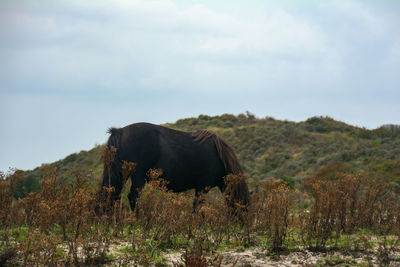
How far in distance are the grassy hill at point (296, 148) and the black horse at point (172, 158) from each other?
10424 mm

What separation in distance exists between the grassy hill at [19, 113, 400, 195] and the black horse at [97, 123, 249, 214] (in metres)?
10.4

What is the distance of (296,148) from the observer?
29500 millimetres

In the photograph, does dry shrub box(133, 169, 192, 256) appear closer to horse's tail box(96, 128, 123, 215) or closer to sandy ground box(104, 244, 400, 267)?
sandy ground box(104, 244, 400, 267)

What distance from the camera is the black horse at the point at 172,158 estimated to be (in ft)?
24.9

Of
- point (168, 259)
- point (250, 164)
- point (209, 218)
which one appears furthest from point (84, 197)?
point (250, 164)

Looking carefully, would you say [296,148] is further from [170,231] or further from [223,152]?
[170,231]

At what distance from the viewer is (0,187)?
20.0ft

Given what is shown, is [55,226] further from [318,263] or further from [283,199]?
[318,263]

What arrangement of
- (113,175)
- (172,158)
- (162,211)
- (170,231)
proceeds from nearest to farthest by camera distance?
(162,211) < (170,231) < (113,175) < (172,158)

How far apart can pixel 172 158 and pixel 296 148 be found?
904 inches

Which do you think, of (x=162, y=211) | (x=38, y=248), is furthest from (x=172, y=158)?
(x=38, y=248)

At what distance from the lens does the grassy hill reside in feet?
Result: 71.8

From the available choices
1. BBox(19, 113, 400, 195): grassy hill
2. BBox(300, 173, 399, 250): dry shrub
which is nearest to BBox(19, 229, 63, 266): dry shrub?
BBox(300, 173, 399, 250): dry shrub

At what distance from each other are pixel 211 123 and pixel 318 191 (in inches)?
1273
